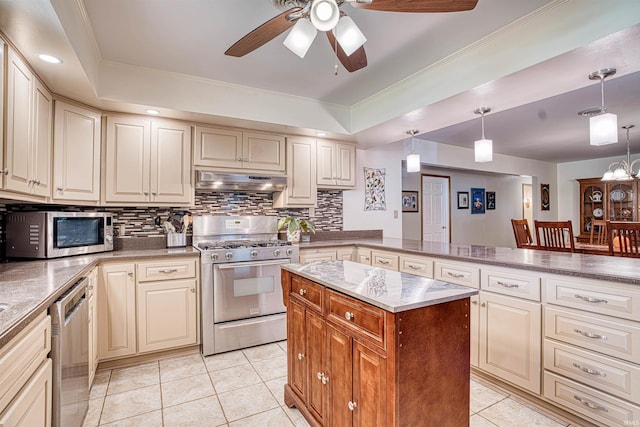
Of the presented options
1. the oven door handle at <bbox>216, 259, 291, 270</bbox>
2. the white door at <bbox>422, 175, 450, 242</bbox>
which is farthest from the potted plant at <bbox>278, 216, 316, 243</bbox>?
the white door at <bbox>422, 175, 450, 242</bbox>

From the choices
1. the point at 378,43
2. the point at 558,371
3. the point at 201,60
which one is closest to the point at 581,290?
the point at 558,371

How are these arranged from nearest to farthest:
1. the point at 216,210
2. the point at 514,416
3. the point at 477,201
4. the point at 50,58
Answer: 1. the point at 50,58
2. the point at 514,416
3. the point at 216,210
4. the point at 477,201

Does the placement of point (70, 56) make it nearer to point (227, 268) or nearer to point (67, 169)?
point (67, 169)

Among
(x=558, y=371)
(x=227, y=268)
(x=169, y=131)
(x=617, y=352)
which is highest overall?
(x=169, y=131)

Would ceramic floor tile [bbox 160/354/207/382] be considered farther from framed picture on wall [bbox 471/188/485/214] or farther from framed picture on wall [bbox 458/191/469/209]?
framed picture on wall [bbox 471/188/485/214]

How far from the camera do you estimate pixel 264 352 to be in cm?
286

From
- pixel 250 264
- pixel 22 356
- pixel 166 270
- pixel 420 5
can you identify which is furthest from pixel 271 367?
pixel 420 5

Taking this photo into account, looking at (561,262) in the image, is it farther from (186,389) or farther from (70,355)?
(70,355)

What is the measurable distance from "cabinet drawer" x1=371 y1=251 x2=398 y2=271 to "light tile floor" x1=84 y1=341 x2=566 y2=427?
1188 millimetres

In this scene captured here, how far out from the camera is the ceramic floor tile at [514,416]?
1.87 meters

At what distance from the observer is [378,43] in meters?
2.25

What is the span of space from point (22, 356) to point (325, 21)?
1.74 meters

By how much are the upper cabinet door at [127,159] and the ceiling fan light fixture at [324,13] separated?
7.01ft

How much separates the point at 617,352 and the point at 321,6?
7.43 ft
